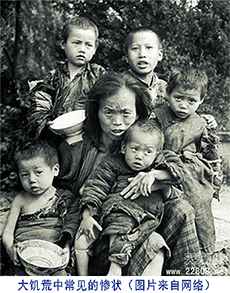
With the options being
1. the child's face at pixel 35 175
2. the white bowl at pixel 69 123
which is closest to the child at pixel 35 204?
the child's face at pixel 35 175

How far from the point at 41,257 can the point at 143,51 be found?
1.04m

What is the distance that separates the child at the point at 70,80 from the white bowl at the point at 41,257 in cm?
53

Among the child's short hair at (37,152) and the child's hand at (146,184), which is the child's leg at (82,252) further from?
the child's short hair at (37,152)

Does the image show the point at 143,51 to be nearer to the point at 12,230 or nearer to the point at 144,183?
the point at 144,183

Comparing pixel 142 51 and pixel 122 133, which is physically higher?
pixel 142 51

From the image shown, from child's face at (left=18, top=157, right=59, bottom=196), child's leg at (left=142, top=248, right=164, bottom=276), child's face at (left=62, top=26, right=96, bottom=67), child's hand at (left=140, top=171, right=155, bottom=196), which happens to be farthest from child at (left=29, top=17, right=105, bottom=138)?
child's leg at (left=142, top=248, right=164, bottom=276)

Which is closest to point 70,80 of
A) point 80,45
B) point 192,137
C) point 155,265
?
point 80,45

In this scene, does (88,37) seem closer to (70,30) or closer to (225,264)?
(70,30)

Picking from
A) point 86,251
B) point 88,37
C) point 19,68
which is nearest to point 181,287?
point 86,251

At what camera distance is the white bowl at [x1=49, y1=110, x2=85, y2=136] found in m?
2.48

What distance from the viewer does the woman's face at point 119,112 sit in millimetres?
2312

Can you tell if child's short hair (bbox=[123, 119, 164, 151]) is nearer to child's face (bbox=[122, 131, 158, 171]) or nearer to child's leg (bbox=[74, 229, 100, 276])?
child's face (bbox=[122, 131, 158, 171])

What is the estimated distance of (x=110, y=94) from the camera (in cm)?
233

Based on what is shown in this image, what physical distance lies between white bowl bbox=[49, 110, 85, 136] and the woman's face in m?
0.18
